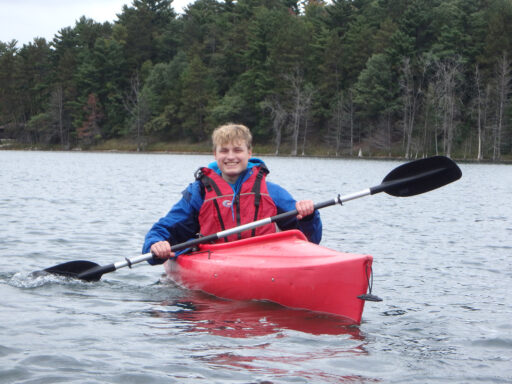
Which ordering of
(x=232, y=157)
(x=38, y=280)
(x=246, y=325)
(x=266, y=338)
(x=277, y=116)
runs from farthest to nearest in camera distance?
1. (x=277, y=116)
2. (x=38, y=280)
3. (x=232, y=157)
4. (x=246, y=325)
5. (x=266, y=338)

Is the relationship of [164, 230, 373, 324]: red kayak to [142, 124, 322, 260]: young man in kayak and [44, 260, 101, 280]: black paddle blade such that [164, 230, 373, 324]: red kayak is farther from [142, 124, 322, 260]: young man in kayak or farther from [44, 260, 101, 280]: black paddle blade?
[44, 260, 101, 280]: black paddle blade

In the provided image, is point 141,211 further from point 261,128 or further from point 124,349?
point 261,128

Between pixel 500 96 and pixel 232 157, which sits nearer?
pixel 232 157

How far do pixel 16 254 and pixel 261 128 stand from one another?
1938 inches

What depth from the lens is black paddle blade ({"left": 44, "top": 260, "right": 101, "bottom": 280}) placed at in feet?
20.6

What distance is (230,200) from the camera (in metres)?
5.68

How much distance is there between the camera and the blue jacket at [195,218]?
5.74 meters

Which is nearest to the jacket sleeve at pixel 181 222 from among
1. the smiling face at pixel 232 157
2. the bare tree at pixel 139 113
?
the smiling face at pixel 232 157

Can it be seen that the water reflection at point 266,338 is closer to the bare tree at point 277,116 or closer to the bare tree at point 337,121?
the bare tree at point 337,121

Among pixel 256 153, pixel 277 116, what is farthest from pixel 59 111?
pixel 277 116

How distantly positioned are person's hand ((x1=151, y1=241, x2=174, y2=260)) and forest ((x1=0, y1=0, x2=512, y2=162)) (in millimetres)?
42419

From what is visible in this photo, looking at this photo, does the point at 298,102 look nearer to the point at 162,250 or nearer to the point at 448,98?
the point at 448,98

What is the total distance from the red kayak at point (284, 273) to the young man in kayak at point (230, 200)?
0.86 feet

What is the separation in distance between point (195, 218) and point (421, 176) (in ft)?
6.41
